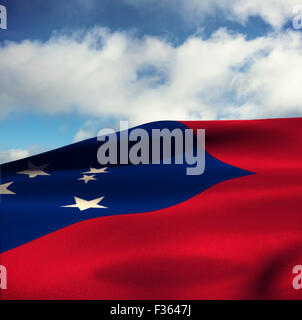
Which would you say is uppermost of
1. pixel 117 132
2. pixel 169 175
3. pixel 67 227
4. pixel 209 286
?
pixel 117 132

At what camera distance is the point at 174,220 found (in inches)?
124

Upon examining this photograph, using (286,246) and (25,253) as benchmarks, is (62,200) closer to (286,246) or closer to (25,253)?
(25,253)

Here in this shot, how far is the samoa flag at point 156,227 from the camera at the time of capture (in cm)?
236

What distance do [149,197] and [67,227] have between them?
1078 mm

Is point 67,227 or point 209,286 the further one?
point 67,227

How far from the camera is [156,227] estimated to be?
301 centimetres

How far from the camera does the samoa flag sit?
236 cm

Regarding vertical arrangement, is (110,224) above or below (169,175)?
below
